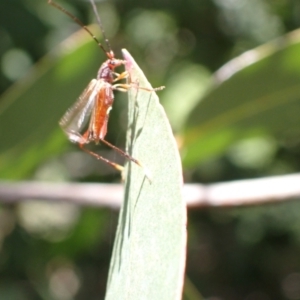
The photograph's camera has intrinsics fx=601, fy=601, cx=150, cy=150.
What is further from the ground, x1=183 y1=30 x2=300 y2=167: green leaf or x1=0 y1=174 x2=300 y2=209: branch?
x1=183 y1=30 x2=300 y2=167: green leaf

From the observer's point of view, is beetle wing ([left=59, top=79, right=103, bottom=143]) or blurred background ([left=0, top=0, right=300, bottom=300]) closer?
beetle wing ([left=59, top=79, right=103, bottom=143])

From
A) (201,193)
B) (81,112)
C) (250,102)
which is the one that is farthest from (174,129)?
(81,112)

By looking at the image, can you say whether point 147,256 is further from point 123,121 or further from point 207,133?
point 123,121

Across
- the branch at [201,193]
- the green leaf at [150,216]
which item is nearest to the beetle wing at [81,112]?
the branch at [201,193]

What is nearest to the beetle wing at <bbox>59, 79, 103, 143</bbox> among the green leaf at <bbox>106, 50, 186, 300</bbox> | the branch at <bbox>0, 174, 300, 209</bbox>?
the branch at <bbox>0, 174, 300, 209</bbox>

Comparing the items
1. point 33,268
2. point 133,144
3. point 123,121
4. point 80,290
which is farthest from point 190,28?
point 133,144

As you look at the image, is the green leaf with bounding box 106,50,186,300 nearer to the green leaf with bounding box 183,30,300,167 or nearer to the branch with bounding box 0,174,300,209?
the branch with bounding box 0,174,300,209

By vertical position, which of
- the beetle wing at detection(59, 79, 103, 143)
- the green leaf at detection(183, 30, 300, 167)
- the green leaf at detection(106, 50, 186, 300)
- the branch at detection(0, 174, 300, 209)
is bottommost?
the green leaf at detection(106, 50, 186, 300)

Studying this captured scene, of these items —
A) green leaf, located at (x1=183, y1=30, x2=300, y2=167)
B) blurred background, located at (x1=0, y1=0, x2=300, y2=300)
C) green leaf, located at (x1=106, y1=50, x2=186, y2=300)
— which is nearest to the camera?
green leaf, located at (x1=106, y1=50, x2=186, y2=300)
